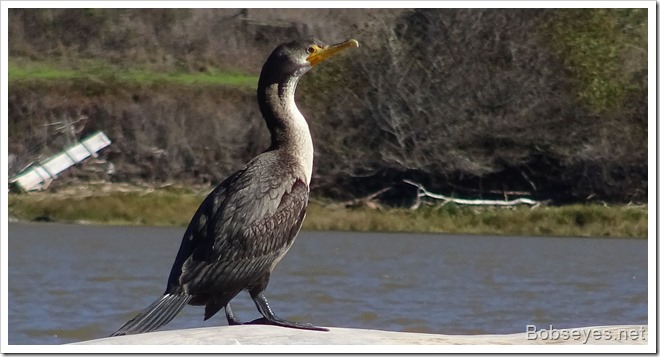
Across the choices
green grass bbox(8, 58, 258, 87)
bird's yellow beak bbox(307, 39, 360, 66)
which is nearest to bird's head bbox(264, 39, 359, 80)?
bird's yellow beak bbox(307, 39, 360, 66)

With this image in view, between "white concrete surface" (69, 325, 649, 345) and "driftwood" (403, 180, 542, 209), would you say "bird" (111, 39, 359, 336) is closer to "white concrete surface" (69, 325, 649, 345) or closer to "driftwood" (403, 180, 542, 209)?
"white concrete surface" (69, 325, 649, 345)

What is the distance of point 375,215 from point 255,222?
43.2 ft

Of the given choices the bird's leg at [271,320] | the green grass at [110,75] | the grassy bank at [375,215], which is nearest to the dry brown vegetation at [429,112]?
the green grass at [110,75]

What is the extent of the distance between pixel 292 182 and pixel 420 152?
14.8 meters

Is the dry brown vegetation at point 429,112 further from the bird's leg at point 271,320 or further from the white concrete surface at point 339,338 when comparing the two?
the bird's leg at point 271,320

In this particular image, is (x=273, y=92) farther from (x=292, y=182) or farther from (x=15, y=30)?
(x=15, y=30)

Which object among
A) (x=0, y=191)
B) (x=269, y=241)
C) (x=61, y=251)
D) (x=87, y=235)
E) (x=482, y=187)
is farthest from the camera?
(x=482, y=187)

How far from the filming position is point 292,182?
8.36 meters

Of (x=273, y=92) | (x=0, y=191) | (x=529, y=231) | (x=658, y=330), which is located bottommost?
(x=529, y=231)

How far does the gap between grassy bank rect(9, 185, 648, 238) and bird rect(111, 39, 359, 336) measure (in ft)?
40.4

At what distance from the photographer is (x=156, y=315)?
7.88m

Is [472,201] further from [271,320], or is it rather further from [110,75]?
[271,320]

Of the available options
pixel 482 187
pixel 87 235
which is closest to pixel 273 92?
pixel 87 235

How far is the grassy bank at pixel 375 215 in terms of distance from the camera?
20.7m
